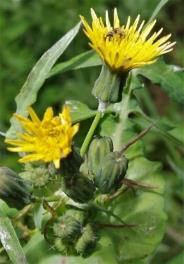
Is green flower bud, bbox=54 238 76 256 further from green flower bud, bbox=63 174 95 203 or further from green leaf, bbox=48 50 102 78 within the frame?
green leaf, bbox=48 50 102 78

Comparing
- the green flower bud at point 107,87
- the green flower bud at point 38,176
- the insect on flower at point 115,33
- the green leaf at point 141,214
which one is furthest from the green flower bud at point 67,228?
the insect on flower at point 115,33

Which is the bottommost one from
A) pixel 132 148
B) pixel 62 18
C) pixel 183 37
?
pixel 183 37

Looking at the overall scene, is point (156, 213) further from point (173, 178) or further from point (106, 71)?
point (173, 178)

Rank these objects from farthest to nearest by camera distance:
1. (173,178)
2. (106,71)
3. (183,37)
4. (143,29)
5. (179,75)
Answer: (183,37), (173,178), (179,75), (143,29), (106,71)

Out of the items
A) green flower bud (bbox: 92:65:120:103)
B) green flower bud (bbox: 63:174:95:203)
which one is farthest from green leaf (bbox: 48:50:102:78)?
green flower bud (bbox: 63:174:95:203)

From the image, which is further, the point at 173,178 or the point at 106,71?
the point at 173,178

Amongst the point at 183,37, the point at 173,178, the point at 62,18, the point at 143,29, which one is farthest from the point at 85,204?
the point at 183,37
